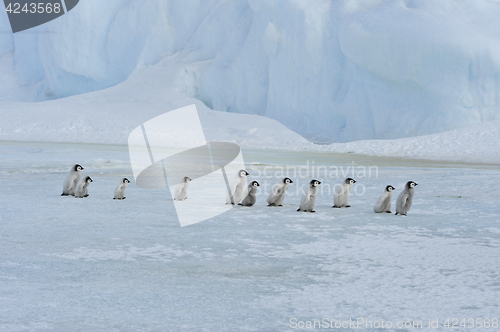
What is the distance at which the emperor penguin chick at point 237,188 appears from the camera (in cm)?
569

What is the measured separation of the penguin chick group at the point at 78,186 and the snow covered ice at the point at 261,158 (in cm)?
22

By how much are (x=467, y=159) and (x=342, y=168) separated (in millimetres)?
4221

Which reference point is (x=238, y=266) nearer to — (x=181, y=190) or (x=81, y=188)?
(x=181, y=190)

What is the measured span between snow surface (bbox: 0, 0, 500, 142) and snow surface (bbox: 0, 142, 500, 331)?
33.1 ft

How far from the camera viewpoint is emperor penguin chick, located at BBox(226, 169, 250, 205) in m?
5.69

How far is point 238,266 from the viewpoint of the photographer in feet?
9.66

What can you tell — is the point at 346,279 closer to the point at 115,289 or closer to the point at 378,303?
the point at 378,303

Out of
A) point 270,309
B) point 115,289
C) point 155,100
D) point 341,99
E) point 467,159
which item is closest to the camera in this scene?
point 270,309

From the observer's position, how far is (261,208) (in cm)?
553

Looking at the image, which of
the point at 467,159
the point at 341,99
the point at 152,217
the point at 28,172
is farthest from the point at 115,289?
the point at 341,99

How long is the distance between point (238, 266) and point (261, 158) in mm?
10414

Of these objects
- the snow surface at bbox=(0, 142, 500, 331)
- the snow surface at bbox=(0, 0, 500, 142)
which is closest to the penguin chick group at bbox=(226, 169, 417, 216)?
the snow surface at bbox=(0, 142, 500, 331)

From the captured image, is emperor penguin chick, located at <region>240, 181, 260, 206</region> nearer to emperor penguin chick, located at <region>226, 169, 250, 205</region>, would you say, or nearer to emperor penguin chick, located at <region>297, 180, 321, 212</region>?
emperor penguin chick, located at <region>226, 169, 250, 205</region>

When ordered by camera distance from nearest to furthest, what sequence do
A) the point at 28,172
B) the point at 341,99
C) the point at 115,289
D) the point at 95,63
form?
1. the point at 115,289
2. the point at 28,172
3. the point at 341,99
4. the point at 95,63
